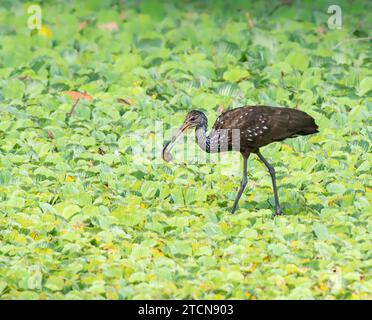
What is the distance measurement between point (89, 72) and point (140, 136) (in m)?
1.89

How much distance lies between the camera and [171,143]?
11.8 m

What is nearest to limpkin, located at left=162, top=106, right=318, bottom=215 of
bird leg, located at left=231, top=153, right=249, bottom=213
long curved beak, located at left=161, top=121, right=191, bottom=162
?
bird leg, located at left=231, top=153, right=249, bottom=213

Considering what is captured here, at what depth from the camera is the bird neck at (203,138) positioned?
35.1 ft

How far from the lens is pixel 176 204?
10.6 meters

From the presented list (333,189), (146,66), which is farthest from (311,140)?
(146,66)

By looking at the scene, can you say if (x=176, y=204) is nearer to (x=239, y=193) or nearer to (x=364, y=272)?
(x=239, y=193)

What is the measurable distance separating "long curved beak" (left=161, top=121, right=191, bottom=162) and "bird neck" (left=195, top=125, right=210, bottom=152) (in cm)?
10

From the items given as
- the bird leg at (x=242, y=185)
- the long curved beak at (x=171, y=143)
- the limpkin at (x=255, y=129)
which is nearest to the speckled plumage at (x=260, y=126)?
the limpkin at (x=255, y=129)

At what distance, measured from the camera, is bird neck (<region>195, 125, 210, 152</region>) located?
35.1ft

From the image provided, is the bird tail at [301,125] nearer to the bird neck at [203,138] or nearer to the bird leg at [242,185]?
the bird leg at [242,185]

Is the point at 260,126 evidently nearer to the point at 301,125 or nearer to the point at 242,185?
the point at 301,125

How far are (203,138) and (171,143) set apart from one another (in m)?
1.04

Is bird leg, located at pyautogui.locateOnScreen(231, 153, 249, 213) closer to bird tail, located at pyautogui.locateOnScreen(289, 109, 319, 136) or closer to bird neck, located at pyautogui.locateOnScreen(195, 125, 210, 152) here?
bird neck, located at pyautogui.locateOnScreen(195, 125, 210, 152)
